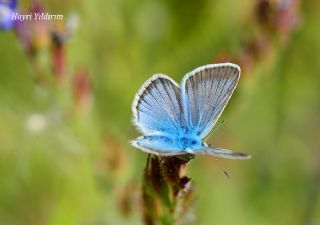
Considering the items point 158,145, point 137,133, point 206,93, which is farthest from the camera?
point 137,133

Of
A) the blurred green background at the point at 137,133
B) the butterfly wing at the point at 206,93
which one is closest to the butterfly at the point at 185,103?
the butterfly wing at the point at 206,93

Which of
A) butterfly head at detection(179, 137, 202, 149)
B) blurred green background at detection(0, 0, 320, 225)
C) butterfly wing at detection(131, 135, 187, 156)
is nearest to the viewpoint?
butterfly wing at detection(131, 135, 187, 156)

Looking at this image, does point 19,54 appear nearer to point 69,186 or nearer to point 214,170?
point 69,186

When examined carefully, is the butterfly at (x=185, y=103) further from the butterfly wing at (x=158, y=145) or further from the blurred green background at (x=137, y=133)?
the blurred green background at (x=137, y=133)

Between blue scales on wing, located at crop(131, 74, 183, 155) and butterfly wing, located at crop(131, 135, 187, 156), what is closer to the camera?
butterfly wing, located at crop(131, 135, 187, 156)

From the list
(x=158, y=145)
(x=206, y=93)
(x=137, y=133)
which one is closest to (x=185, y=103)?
(x=206, y=93)

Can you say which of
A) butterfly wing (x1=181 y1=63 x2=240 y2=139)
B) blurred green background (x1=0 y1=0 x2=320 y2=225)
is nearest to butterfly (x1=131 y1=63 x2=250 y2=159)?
butterfly wing (x1=181 y1=63 x2=240 y2=139)

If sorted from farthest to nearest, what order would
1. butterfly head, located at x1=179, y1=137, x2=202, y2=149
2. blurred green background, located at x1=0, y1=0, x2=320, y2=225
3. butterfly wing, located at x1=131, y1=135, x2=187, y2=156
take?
blurred green background, located at x1=0, y1=0, x2=320, y2=225 < butterfly head, located at x1=179, y1=137, x2=202, y2=149 < butterfly wing, located at x1=131, y1=135, x2=187, y2=156

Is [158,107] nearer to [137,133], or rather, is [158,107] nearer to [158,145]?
[158,145]

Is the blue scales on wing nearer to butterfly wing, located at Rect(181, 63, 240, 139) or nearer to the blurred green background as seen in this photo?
butterfly wing, located at Rect(181, 63, 240, 139)
